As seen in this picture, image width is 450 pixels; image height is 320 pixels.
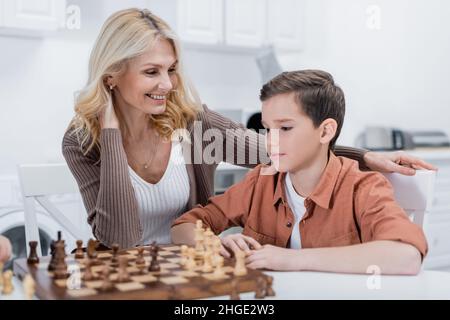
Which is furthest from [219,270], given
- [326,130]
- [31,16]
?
[31,16]

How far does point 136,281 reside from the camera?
0.93 metres

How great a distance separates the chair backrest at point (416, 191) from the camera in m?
1.45

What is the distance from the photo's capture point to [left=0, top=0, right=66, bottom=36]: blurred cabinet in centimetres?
290

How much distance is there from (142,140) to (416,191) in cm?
83

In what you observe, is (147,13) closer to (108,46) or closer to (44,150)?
(108,46)

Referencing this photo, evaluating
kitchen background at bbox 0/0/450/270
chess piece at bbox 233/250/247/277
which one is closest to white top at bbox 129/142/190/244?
chess piece at bbox 233/250/247/277

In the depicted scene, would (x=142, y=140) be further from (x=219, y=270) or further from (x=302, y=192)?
(x=219, y=270)

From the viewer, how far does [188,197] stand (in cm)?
178

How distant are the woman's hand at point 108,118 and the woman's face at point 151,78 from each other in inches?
2.6

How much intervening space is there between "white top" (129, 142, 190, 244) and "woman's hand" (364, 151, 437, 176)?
0.56m

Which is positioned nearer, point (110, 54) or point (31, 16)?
point (110, 54)

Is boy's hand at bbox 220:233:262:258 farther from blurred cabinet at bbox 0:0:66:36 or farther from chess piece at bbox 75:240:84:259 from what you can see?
blurred cabinet at bbox 0:0:66:36
